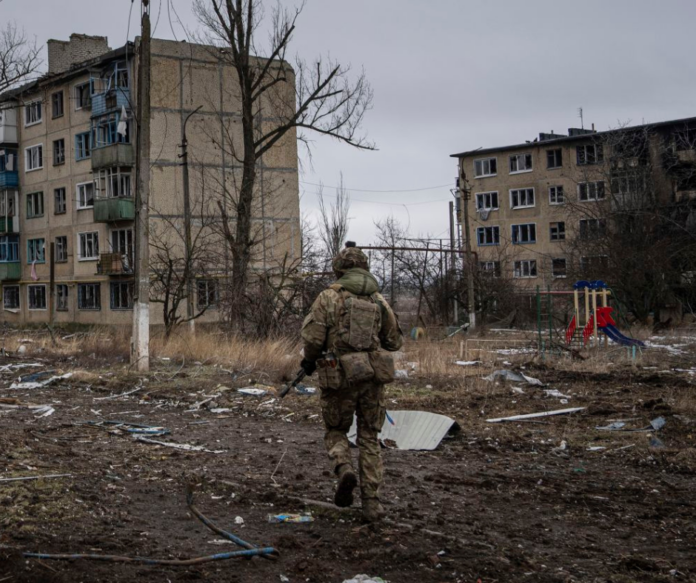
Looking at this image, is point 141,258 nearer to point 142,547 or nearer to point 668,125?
point 142,547

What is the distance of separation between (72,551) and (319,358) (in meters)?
2.14

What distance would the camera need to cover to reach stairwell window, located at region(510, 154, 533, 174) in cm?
5592

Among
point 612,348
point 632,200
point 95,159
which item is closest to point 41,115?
point 95,159

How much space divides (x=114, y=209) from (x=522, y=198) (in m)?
29.2

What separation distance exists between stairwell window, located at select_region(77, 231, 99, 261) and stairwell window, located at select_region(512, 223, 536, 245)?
2828 cm

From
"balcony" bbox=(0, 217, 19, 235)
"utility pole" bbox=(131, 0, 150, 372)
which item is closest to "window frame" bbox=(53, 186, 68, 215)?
"balcony" bbox=(0, 217, 19, 235)

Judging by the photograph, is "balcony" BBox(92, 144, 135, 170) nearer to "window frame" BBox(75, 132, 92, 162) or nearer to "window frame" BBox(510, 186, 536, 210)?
"window frame" BBox(75, 132, 92, 162)

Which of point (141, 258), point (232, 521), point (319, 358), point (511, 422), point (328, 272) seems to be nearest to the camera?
point (232, 521)

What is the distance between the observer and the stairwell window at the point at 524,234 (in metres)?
56.0

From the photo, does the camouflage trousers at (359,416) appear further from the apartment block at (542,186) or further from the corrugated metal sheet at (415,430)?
the apartment block at (542,186)

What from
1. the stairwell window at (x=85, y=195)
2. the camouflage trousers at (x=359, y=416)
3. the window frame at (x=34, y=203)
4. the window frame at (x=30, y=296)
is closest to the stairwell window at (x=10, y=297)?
the window frame at (x=30, y=296)

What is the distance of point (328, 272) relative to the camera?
1936cm

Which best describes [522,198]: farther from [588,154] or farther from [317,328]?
[317,328]

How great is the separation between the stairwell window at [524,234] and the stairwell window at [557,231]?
127cm
